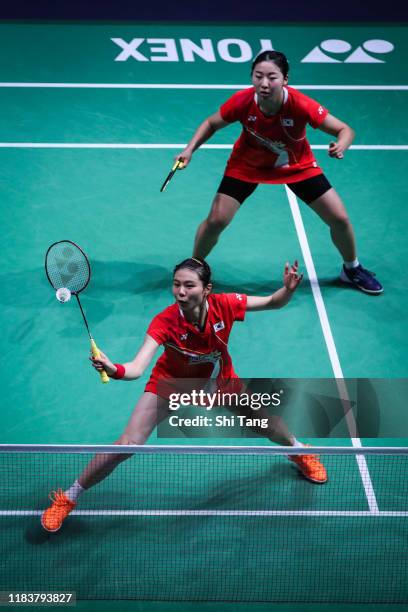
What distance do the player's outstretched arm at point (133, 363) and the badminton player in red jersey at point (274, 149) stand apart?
82.7 inches

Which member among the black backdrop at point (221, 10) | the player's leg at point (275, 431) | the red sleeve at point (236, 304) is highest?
the black backdrop at point (221, 10)

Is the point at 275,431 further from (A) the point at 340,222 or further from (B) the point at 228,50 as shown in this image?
(B) the point at 228,50

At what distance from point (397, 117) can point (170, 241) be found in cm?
350

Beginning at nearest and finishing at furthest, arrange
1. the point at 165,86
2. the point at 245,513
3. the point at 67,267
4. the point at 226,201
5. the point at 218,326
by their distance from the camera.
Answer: the point at 218,326, the point at 245,513, the point at 67,267, the point at 226,201, the point at 165,86

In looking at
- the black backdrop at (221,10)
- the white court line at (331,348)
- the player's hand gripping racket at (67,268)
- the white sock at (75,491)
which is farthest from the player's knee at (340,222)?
the black backdrop at (221,10)

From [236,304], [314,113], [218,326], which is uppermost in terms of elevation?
[314,113]

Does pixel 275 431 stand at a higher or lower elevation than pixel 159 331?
lower

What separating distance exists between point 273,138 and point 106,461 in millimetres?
3055

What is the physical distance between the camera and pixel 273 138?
681 cm

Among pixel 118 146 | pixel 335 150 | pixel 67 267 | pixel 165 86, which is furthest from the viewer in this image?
pixel 165 86

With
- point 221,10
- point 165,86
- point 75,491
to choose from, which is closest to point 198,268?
point 75,491

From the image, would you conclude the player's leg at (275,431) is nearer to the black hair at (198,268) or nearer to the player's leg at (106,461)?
the player's leg at (106,461)

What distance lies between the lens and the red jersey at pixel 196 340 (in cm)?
518

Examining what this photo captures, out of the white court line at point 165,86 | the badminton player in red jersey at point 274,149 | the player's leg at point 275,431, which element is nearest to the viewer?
the player's leg at point 275,431
